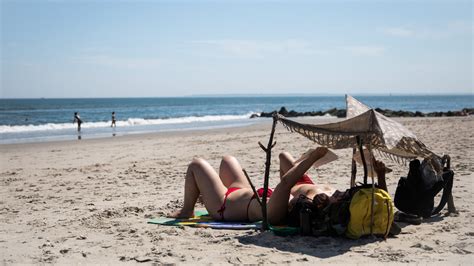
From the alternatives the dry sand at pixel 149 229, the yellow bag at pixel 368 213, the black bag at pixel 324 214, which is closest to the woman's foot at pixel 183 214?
the dry sand at pixel 149 229

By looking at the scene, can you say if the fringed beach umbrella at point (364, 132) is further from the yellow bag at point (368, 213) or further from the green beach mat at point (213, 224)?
the green beach mat at point (213, 224)

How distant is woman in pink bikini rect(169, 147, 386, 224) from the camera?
17.0 ft

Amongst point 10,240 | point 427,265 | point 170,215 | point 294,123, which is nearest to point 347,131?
point 294,123

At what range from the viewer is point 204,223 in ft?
17.8

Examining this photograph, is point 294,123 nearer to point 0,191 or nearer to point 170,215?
point 170,215

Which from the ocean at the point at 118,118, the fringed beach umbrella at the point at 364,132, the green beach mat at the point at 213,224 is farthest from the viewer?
the ocean at the point at 118,118

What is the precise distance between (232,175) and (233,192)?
24 centimetres

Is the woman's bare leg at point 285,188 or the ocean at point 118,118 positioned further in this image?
the ocean at point 118,118

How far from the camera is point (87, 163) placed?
11727mm

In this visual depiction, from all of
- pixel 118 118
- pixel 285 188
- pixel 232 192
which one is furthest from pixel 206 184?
pixel 118 118

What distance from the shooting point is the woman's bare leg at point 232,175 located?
18.2ft

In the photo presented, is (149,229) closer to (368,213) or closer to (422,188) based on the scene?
(368,213)

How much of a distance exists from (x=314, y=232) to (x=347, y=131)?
1.06 m

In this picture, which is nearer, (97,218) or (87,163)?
(97,218)
